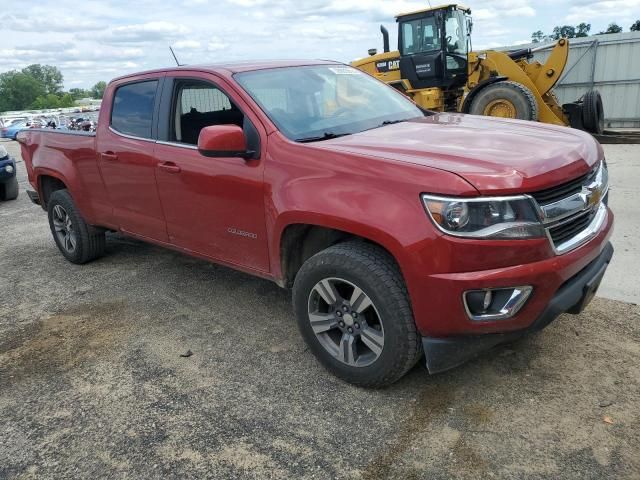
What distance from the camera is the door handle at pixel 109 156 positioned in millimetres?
4562

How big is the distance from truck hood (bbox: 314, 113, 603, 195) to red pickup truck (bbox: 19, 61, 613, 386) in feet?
0.04

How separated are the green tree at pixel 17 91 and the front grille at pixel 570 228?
414ft

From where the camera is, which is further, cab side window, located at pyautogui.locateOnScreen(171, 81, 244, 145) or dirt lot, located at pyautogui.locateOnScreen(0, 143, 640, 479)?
cab side window, located at pyautogui.locateOnScreen(171, 81, 244, 145)

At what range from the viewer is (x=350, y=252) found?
2.95 meters

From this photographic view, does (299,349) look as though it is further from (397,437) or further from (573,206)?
(573,206)

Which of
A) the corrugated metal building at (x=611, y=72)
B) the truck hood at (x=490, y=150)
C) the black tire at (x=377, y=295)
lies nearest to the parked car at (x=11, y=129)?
the corrugated metal building at (x=611, y=72)

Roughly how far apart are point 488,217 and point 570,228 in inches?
21.4

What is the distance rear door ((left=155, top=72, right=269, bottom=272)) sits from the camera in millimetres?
3500

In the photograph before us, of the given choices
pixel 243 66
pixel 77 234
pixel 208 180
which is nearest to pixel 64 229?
pixel 77 234

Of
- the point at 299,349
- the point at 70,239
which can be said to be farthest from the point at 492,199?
the point at 70,239

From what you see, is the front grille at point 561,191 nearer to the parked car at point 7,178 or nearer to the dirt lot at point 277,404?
the dirt lot at point 277,404

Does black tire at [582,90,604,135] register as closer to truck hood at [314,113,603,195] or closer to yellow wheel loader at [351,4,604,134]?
yellow wheel loader at [351,4,604,134]

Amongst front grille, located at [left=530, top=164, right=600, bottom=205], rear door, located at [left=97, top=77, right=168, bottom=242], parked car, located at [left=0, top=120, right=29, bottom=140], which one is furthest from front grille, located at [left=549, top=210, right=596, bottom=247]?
parked car, located at [left=0, top=120, right=29, bottom=140]

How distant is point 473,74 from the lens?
40.5 feet
